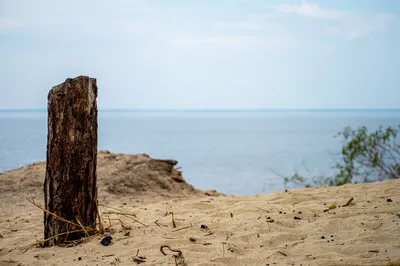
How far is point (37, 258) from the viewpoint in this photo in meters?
3.89

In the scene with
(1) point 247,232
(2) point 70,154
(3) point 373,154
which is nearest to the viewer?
(1) point 247,232

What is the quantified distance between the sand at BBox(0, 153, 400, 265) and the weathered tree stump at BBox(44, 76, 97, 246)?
0.28 meters

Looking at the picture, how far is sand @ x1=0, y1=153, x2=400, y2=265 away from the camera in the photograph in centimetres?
350

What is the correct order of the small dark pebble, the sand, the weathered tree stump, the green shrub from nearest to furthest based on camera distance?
the sand, the small dark pebble, the weathered tree stump, the green shrub

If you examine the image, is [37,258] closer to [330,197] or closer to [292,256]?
[292,256]

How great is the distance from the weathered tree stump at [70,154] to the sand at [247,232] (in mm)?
283

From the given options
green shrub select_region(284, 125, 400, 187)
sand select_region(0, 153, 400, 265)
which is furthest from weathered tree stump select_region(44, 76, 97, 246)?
green shrub select_region(284, 125, 400, 187)

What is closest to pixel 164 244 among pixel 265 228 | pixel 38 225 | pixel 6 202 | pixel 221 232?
pixel 221 232

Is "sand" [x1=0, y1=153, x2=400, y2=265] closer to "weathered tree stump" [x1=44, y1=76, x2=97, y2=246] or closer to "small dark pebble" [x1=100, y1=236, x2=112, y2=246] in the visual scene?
"small dark pebble" [x1=100, y1=236, x2=112, y2=246]

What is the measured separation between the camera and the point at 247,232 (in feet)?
13.4

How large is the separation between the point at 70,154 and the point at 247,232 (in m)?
1.76

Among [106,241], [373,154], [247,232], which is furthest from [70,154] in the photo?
[373,154]

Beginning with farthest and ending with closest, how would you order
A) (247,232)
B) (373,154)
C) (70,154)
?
(373,154), (70,154), (247,232)

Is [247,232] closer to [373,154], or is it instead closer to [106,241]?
[106,241]
